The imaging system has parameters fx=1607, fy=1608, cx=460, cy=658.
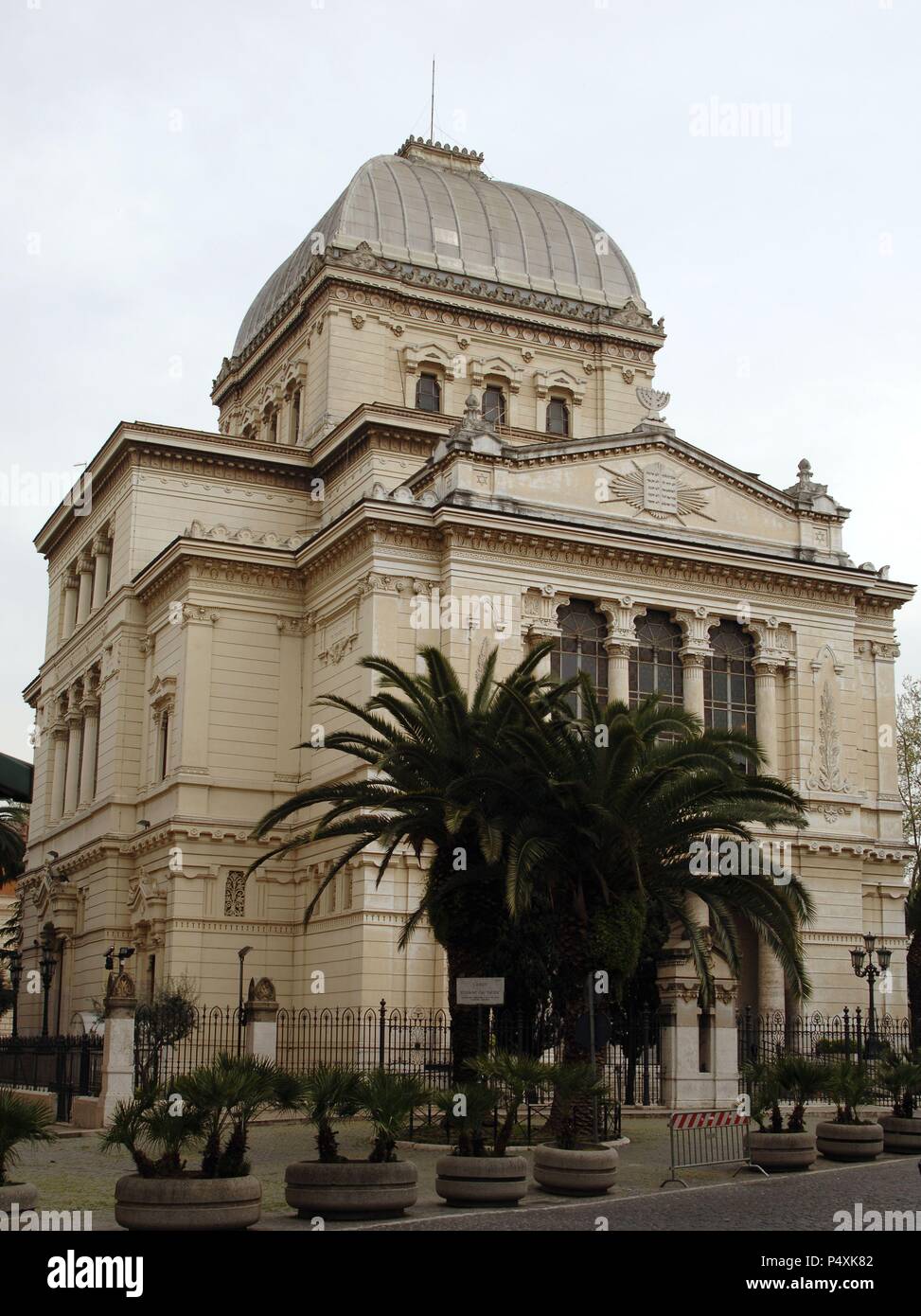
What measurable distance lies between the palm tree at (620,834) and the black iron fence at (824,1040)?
7.26ft

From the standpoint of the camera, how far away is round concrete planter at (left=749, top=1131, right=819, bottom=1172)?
20500 mm

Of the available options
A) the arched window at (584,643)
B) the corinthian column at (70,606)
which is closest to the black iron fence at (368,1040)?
the arched window at (584,643)

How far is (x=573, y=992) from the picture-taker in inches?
918

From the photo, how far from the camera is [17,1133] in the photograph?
13672mm

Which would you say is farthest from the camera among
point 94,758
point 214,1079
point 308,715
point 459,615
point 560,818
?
point 94,758

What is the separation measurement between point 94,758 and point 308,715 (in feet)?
30.7

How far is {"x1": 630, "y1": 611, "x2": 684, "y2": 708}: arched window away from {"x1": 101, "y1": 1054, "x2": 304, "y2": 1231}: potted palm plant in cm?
2597

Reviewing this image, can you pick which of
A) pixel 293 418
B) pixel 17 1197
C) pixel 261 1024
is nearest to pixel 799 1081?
pixel 261 1024

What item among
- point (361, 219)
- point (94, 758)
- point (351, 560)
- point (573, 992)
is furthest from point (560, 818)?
point (361, 219)

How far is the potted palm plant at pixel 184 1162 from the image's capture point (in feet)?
47.3

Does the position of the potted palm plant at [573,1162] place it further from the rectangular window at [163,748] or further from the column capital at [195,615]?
the rectangular window at [163,748]

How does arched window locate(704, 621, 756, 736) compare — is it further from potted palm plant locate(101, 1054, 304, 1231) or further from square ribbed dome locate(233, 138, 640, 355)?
potted palm plant locate(101, 1054, 304, 1231)

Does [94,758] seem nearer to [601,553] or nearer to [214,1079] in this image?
[601,553]

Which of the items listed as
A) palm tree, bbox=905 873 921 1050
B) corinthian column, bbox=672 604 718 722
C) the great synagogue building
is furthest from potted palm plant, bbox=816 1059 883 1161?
palm tree, bbox=905 873 921 1050
